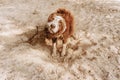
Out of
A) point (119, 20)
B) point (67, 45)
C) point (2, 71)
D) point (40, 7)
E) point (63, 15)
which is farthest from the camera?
point (40, 7)

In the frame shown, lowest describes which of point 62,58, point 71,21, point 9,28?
point 62,58

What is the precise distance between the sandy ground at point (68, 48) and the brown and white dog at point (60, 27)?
305 millimetres

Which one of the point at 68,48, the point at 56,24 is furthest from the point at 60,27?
the point at 68,48

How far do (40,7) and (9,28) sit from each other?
5.44ft

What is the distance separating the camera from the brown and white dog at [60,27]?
460cm

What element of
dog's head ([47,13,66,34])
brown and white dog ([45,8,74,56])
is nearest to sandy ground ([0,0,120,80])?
brown and white dog ([45,8,74,56])

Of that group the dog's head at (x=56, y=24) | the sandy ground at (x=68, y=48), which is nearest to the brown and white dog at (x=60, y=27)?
the dog's head at (x=56, y=24)

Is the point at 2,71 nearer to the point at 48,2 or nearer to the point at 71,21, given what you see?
the point at 71,21

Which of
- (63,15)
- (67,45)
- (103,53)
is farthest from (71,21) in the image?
(103,53)

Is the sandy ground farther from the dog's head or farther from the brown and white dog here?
the dog's head

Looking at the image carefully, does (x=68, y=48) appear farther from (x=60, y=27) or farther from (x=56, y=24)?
(x=56, y=24)

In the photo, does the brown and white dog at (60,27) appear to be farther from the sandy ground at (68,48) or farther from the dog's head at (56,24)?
the sandy ground at (68,48)

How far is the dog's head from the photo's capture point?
4.57 meters

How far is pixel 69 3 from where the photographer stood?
7.41 m
